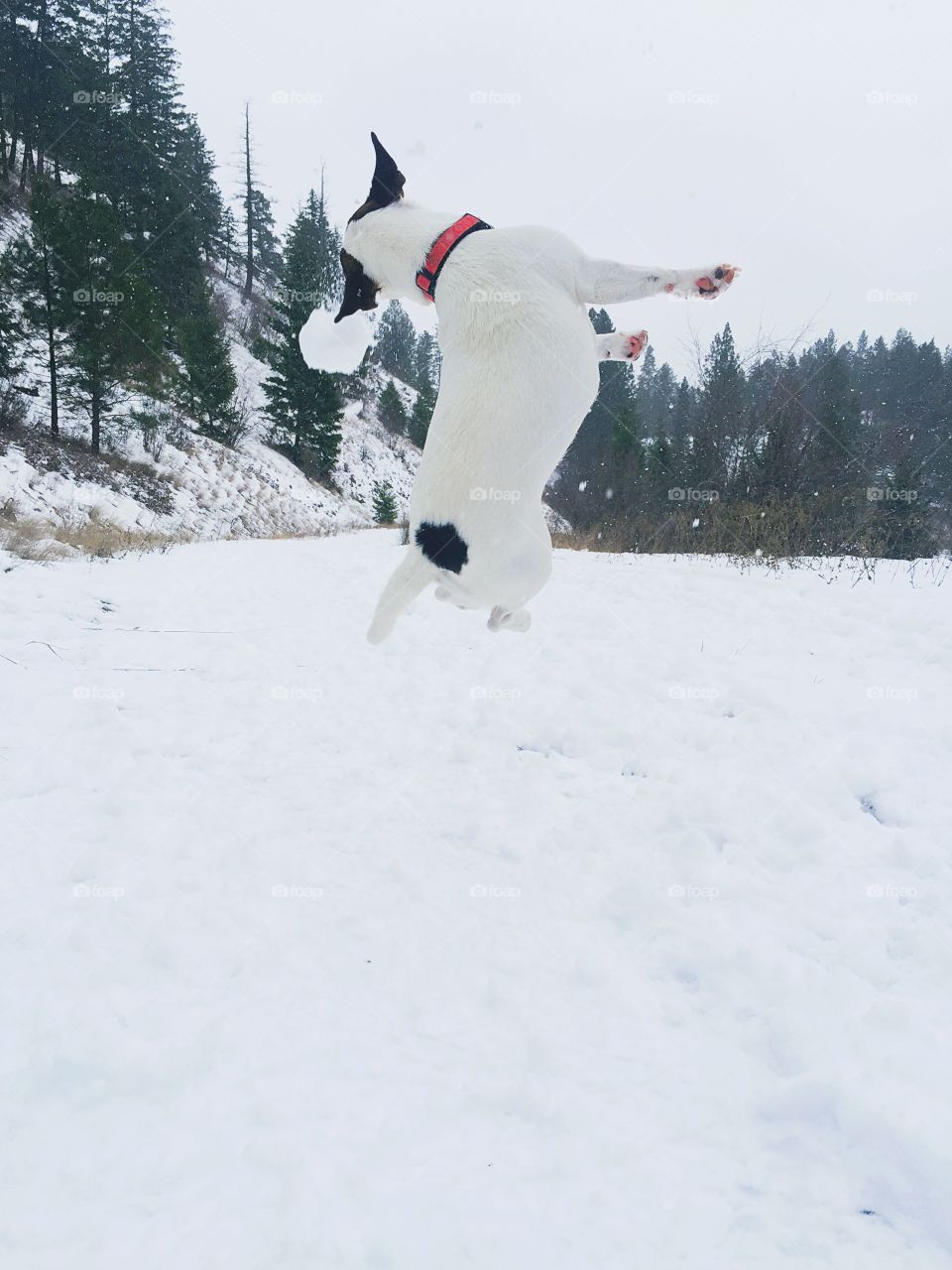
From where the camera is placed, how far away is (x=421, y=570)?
2.30 meters

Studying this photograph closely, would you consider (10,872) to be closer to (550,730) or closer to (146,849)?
(146,849)

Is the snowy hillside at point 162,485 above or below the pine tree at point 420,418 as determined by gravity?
below

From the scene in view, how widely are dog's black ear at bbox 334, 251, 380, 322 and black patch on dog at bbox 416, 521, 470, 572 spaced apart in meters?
1.01

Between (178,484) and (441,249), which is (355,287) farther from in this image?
(178,484)

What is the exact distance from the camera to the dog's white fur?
6.79 feet

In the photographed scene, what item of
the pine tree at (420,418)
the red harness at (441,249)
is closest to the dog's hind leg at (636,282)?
the red harness at (441,249)

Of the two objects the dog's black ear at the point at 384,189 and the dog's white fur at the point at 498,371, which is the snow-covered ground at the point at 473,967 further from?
the dog's black ear at the point at 384,189

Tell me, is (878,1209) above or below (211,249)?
below

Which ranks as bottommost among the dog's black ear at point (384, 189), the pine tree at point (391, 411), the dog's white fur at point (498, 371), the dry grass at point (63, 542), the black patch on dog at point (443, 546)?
the dry grass at point (63, 542)

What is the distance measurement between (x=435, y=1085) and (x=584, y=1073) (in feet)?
1.31

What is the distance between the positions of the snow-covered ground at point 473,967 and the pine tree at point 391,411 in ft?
108

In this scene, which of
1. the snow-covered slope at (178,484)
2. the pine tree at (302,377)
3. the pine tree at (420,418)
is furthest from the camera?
the pine tree at (420,418)

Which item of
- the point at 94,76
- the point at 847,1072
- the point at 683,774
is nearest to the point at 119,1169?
the point at 847,1072

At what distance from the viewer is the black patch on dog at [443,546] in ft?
7.13
